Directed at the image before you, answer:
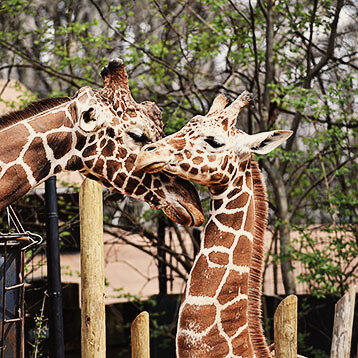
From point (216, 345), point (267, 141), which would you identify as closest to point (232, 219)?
point (267, 141)

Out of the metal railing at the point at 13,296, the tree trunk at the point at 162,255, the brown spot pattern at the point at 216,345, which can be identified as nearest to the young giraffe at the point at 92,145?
the brown spot pattern at the point at 216,345

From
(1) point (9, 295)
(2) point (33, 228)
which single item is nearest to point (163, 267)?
(2) point (33, 228)

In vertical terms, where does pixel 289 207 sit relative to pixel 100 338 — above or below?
above

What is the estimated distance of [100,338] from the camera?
260 cm

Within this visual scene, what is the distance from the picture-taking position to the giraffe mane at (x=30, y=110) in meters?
1.95

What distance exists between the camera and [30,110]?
2.00 metres

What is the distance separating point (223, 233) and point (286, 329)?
837mm

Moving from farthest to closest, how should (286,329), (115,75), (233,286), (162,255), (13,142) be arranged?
(162,255) → (286,329) → (115,75) → (233,286) → (13,142)

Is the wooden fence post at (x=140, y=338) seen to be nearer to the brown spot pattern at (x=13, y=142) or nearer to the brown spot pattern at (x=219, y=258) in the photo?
the brown spot pattern at (x=219, y=258)

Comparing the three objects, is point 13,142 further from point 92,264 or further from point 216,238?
point 92,264

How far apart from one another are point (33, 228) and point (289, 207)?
2683 mm

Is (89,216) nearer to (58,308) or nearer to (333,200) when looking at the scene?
(58,308)

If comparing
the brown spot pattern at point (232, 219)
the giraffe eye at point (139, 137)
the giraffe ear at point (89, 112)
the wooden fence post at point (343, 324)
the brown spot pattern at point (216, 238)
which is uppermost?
the giraffe ear at point (89, 112)

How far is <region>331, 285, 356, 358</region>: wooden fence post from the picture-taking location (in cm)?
276
